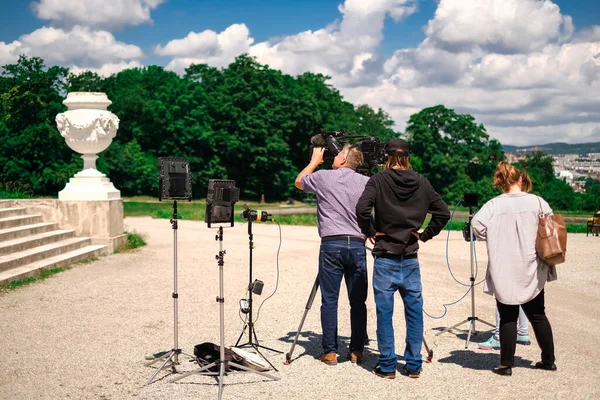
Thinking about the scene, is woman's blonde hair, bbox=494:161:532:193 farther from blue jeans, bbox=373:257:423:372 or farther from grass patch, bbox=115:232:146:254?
grass patch, bbox=115:232:146:254

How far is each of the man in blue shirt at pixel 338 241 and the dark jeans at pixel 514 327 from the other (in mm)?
1249

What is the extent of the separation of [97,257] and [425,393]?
913 centimetres

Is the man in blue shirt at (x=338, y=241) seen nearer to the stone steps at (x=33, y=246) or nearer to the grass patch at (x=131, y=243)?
the stone steps at (x=33, y=246)

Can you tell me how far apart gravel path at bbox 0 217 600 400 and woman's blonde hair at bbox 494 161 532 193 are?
168 centimetres

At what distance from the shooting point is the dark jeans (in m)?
5.73

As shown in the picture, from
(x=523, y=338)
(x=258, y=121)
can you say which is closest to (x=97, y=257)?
(x=523, y=338)

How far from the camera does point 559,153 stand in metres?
194

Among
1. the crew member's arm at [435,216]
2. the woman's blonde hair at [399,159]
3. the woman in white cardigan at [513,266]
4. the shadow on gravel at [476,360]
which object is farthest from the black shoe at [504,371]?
the woman's blonde hair at [399,159]

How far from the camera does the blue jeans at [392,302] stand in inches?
219

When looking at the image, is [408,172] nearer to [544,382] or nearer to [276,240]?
[544,382]

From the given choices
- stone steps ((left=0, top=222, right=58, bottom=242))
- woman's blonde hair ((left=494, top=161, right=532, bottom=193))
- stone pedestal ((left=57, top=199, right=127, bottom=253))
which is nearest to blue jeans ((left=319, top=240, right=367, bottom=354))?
woman's blonde hair ((left=494, top=161, right=532, bottom=193))

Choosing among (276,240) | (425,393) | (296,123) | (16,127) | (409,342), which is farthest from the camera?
(296,123)

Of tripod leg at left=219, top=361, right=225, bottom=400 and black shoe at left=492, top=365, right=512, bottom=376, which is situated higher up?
tripod leg at left=219, top=361, right=225, bottom=400

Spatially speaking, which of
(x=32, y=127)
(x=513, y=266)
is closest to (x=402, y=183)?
(x=513, y=266)
